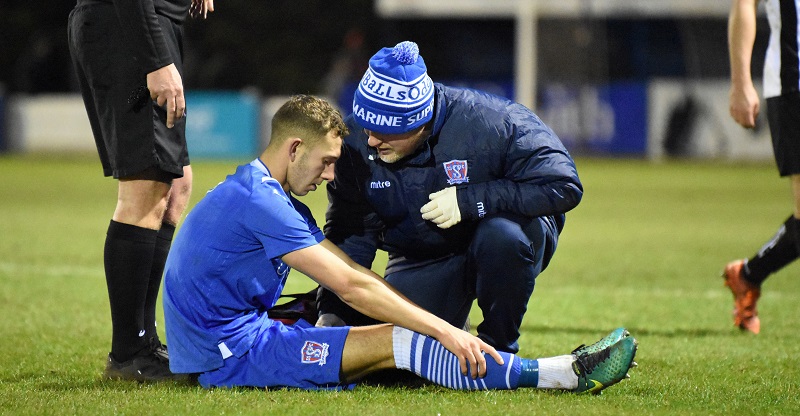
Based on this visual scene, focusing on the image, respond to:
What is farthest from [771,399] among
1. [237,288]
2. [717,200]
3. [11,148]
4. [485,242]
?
[11,148]

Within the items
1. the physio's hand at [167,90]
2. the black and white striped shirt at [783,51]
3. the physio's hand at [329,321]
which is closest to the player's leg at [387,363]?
the physio's hand at [329,321]

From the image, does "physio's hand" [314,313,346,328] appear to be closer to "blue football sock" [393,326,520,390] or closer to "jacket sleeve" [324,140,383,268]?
"jacket sleeve" [324,140,383,268]

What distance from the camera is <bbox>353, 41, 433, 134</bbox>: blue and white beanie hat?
12.9 feet

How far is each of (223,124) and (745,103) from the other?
19.0 metres

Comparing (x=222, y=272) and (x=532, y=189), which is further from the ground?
(x=532, y=189)

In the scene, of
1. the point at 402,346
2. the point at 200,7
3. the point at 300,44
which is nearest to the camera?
the point at 402,346

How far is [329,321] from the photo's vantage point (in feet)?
13.8

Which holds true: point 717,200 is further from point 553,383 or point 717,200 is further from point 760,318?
point 553,383

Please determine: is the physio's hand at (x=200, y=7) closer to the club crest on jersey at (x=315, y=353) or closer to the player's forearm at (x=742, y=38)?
the club crest on jersey at (x=315, y=353)

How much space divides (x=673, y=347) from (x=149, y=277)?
219 centimetres

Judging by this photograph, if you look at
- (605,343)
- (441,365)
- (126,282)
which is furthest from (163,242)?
(605,343)

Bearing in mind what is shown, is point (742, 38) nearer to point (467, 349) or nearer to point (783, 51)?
point (783, 51)

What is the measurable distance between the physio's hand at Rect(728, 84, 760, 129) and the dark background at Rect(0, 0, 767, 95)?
22444 mm

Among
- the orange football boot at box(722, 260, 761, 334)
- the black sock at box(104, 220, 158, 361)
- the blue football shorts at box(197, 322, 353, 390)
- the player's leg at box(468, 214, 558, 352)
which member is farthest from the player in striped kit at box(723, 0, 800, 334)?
the black sock at box(104, 220, 158, 361)
